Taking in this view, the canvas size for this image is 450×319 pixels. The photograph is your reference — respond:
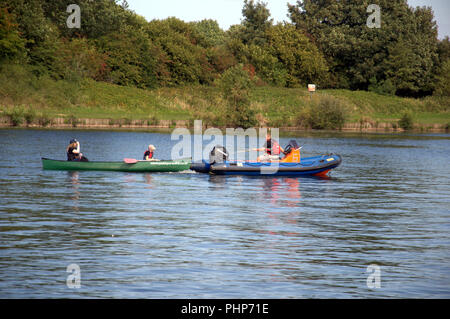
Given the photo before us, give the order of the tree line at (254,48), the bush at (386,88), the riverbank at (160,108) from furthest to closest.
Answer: the bush at (386,88) < the tree line at (254,48) < the riverbank at (160,108)

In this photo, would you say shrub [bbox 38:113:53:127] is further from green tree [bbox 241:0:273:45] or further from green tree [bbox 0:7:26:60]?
green tree [bbox 241:0:273:45]

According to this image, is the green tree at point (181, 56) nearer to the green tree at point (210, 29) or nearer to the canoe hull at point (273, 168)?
the green tree at point (210, 29)

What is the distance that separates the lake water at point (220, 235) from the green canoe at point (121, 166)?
0.34 metres

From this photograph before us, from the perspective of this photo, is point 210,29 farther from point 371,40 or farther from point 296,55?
point 371,40

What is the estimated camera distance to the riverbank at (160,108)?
64.8 m

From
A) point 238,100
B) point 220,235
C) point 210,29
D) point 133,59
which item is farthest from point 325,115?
point 210,29

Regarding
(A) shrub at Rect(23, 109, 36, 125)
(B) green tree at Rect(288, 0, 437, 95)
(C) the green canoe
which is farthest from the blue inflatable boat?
(B) green tree at Rect(288, 0, 437, 95)

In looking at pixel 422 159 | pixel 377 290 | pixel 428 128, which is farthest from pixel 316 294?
pixel 428 128

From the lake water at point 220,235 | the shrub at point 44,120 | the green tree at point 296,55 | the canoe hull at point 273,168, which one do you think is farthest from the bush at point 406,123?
the canoe hull at point 273,168

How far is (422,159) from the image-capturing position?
45.0 meters

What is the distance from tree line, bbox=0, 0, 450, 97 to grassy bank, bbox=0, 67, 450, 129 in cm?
337

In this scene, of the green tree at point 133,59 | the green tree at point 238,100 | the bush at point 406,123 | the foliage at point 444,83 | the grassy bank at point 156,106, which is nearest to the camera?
the grassy bank at point 156,106

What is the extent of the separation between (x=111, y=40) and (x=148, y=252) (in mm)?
73058
